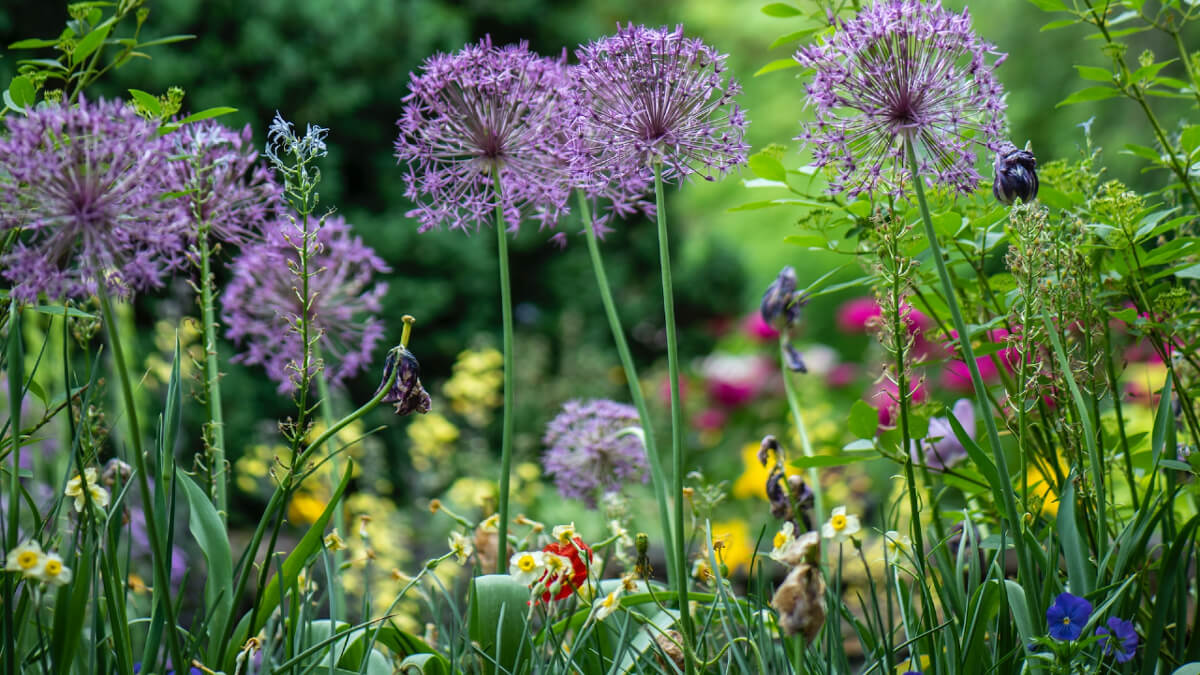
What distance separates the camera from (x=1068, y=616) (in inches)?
45.9

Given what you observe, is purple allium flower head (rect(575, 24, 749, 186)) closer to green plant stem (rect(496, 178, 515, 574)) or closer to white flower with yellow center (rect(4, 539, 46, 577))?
green plant stem (rect(496, 178, 515, 574))

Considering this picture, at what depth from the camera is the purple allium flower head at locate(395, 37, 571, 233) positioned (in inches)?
59.1

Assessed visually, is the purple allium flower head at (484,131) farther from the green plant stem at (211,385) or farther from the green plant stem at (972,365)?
the green plant stem at (972,365)

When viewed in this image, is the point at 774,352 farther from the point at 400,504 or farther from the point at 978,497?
the point at 978,497

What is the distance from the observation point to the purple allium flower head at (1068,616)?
3.77 feet

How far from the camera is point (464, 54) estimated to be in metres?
1.50

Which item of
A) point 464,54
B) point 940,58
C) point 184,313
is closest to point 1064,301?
point 940,58

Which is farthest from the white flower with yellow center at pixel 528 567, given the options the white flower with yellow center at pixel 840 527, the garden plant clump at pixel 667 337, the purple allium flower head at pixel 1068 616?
the purple allium flower head at pixel 1068 616

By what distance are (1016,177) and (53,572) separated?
1.27m

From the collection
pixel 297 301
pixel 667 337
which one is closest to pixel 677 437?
pixel 667 337

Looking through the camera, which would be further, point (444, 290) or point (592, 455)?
point (444, 290)

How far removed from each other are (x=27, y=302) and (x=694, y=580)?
1.36 meters

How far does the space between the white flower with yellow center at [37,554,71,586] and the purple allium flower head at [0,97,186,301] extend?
0.30m

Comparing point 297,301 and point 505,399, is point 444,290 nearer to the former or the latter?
point 297,301
